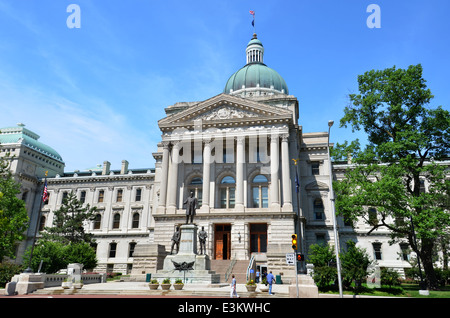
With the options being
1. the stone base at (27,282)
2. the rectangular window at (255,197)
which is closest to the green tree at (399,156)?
the rectangular window at (255,197)

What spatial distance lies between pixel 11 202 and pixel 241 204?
26.0 meters

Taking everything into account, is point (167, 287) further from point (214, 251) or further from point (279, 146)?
point (279, 146)

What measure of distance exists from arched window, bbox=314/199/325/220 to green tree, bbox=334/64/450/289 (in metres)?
17.9

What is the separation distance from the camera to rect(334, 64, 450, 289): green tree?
26578 millimetres

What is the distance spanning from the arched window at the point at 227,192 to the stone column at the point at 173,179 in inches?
237

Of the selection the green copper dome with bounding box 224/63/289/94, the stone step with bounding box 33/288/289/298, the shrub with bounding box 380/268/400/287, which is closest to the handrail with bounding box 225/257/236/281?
the stone step with bounding box 33/288/289/298

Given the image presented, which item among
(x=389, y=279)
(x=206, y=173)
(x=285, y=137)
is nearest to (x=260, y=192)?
(x=206, y=173)

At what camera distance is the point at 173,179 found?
1747 inches

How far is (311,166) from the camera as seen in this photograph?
50.8 m

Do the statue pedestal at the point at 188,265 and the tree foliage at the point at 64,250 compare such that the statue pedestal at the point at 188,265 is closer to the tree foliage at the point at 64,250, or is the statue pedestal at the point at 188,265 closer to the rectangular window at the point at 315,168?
the tree foliage at the point at 64,250

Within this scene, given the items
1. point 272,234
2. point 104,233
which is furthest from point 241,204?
point 104,233

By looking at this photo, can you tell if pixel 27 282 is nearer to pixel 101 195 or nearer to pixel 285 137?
pixel 285 137

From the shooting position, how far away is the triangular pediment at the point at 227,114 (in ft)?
143
